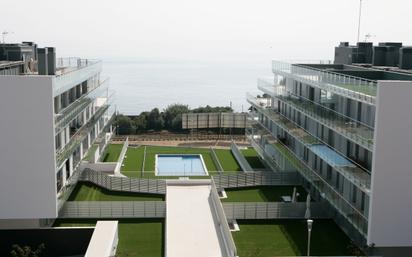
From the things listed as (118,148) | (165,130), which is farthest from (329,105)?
Answer: (165,130)

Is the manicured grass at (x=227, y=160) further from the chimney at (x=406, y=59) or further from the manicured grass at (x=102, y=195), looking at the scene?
the chimney at (x=406, y=59)

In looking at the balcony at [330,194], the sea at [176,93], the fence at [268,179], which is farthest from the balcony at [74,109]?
the sea at [176,93]

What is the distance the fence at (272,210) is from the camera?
2656 cm

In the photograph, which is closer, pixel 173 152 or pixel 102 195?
pixel 102 195

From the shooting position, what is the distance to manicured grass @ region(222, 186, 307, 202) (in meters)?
30.5

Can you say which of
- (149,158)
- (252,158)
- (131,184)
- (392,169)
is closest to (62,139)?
(131,184)

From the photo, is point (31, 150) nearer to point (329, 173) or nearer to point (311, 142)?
point (311, 142)

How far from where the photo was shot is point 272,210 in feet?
88.2

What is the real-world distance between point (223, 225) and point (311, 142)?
292 inches

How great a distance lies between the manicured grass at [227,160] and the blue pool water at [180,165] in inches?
61.0

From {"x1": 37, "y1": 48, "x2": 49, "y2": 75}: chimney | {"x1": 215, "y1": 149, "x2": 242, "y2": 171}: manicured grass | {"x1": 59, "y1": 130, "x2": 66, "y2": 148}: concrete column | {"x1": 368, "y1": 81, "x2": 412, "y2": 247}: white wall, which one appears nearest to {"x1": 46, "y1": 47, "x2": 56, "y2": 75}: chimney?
{"x1": 37, "y1": 48, "x2": 49, "y2": 75}: chimney

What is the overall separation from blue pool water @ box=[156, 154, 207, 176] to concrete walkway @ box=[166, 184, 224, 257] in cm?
615

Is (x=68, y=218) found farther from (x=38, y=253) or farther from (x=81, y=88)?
(x=81, y=88)

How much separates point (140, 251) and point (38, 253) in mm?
4104
